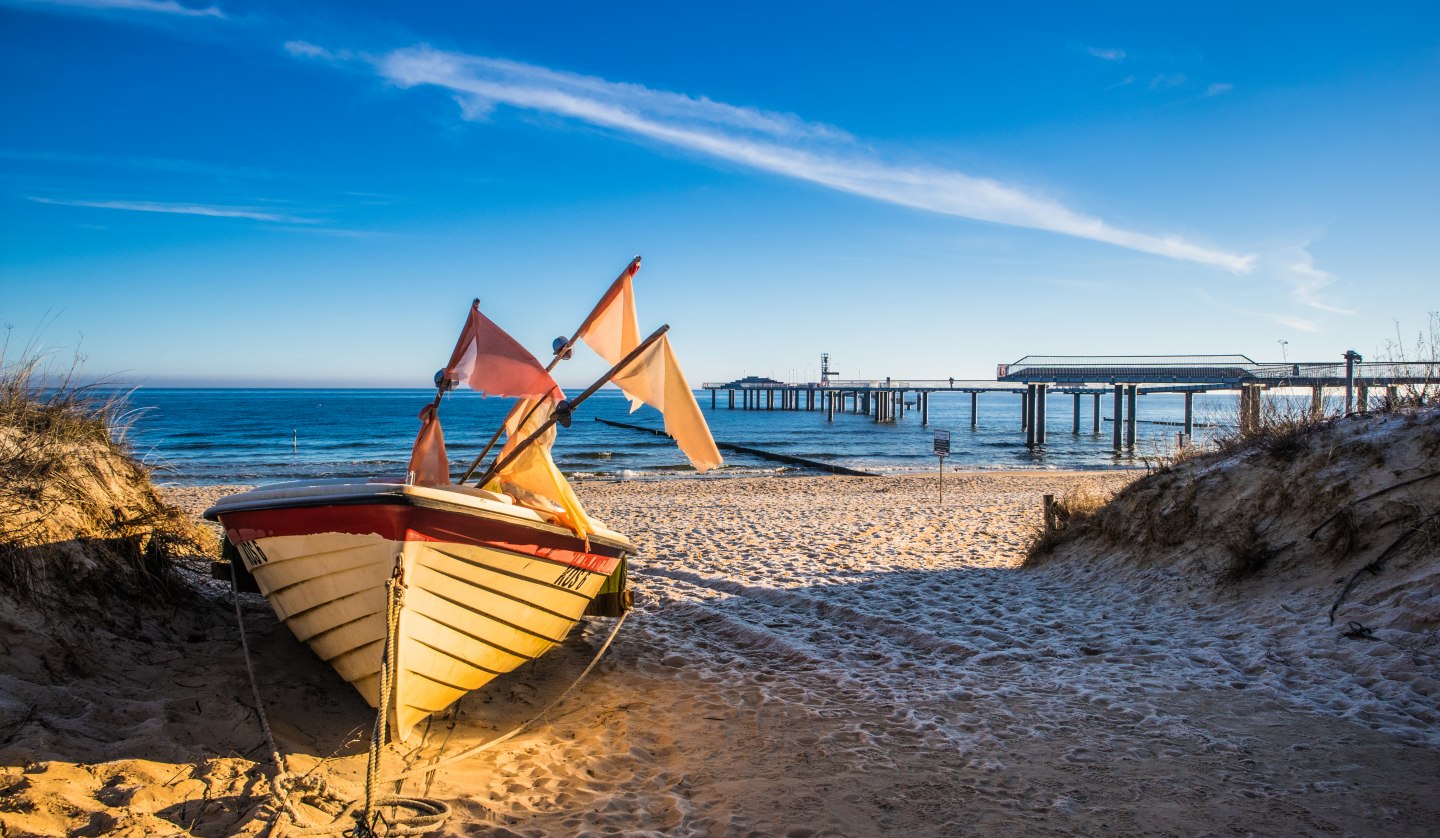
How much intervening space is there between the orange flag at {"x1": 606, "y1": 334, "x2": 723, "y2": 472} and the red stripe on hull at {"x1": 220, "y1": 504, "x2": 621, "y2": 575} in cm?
95

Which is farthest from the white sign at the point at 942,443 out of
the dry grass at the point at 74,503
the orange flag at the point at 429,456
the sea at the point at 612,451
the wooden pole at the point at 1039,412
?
the wooden pole at the point at 1039,412

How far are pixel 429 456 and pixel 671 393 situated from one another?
1.70 metres

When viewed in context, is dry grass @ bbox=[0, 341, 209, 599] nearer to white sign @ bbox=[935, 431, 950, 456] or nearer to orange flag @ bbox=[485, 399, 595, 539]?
orange flag @ bbox=[485, 399, 595, 539]

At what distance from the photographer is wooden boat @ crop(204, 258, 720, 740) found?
3.79 m

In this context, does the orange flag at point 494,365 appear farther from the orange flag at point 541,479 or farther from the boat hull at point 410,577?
the boat hull at point 410,577

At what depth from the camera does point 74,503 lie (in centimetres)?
499

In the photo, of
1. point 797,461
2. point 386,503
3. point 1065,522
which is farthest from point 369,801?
point 797,461

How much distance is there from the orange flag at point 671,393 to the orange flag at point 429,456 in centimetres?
131

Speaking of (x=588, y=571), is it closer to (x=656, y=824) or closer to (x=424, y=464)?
(x=424, y=464)

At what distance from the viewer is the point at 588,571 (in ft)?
15.9

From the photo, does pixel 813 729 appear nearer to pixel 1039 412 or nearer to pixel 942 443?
pixel 942 443

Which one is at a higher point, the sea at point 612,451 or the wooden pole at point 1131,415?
the wooden pole at point 1131,415

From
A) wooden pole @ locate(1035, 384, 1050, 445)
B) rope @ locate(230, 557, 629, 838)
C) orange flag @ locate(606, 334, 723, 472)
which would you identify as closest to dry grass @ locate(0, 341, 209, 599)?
rope @ locate(230, 557, 629, 838)

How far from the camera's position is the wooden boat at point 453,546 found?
12.5ft
